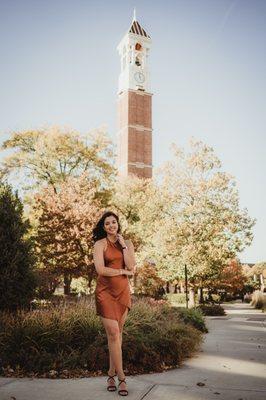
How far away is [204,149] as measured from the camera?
22.0 m

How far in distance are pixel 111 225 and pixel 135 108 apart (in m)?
48.9

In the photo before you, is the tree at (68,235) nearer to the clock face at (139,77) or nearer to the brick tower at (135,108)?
the brick tower at (135,108)

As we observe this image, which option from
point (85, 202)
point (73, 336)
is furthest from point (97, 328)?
point (85, 202)

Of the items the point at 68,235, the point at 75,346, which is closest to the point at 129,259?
the point at 75,346

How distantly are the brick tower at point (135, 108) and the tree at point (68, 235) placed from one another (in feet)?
91.7

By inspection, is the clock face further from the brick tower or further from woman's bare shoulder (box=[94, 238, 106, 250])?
woman's bare shoulder (box=[94, 238, 106, 250])

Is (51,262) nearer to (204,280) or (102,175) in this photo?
(204,280)

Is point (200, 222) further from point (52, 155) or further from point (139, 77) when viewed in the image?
point (139, 77)

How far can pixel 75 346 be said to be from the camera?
584 cm

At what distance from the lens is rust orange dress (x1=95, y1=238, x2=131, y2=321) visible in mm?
4250

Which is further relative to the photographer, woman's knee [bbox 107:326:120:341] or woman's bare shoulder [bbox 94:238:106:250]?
woman's bare shoulder [bbox 94:238:106:250]

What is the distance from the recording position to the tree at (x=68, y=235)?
18.5 meters

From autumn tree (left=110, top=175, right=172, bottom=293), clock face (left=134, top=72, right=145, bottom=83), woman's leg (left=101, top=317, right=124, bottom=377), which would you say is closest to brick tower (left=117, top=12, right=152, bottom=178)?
clock face (left=134, top=72, right=145, bottom=83)

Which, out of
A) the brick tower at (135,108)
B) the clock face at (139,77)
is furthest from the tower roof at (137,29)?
the clock face at (139,77)
